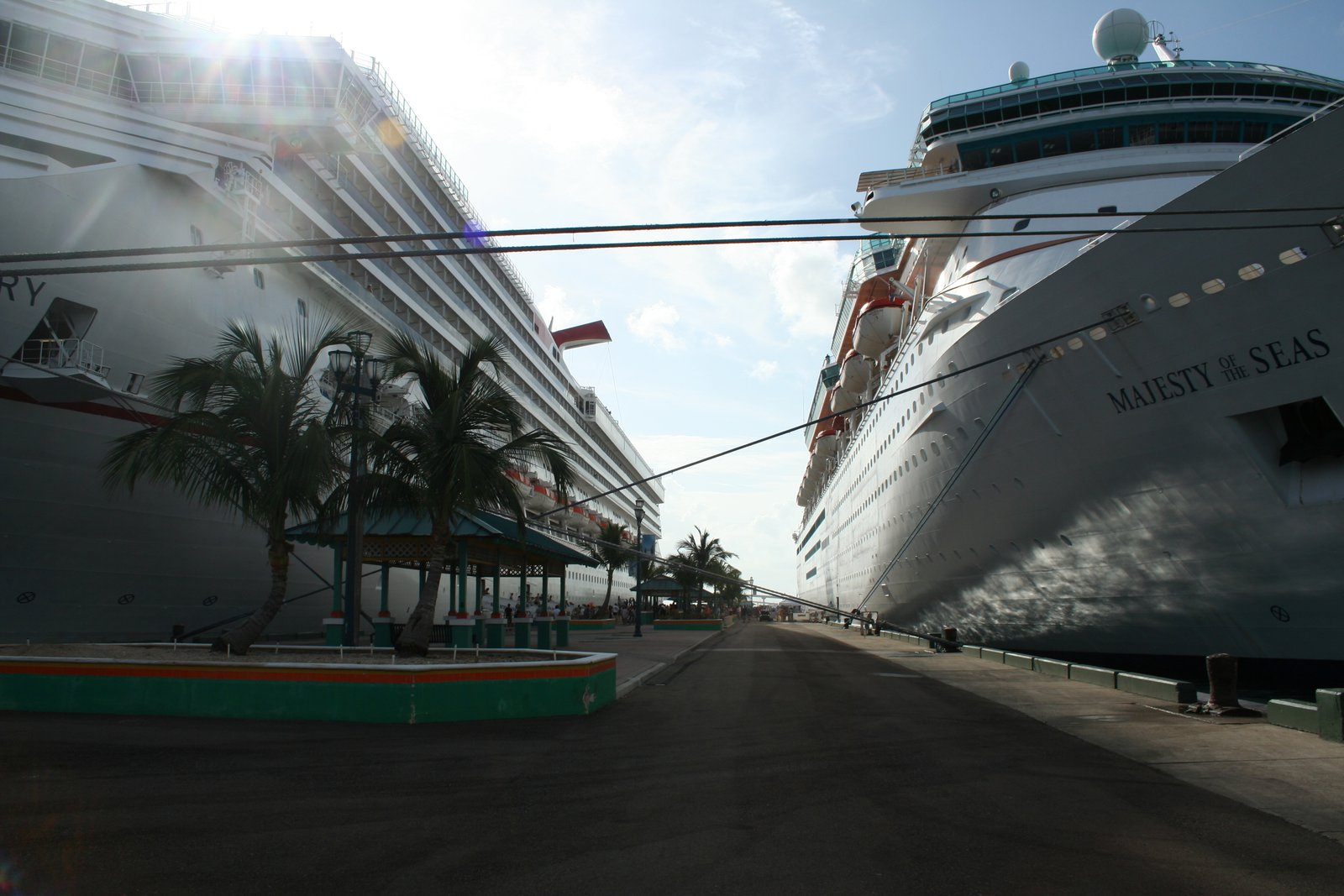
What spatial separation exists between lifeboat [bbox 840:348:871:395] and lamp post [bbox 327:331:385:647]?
74.3 feet

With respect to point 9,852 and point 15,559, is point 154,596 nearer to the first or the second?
point 15,559

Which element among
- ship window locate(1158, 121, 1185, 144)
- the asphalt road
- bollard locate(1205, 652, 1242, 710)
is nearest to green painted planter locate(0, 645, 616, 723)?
the asphalt road

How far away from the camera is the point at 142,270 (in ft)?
25.4

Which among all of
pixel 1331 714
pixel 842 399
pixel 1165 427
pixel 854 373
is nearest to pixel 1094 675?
pixel 1165 427

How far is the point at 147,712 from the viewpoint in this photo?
9.48 m

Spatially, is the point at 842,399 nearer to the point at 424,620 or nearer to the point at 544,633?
the point at 544,633

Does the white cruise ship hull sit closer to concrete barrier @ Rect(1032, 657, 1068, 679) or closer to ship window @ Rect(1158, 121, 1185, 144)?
concrete barrier @ Rect(1032, 657, 1068, 679)

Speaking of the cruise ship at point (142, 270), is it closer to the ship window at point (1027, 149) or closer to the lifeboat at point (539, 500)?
the lifeboat at point (539, 500)

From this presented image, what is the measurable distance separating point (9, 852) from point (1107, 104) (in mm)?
21570

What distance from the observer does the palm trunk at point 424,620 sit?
1144 cm

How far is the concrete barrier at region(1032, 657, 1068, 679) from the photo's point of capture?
15344mm

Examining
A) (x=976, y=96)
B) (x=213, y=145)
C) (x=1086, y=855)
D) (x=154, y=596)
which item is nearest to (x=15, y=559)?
(x=154, y=596)

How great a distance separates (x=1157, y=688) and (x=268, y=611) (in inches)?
503

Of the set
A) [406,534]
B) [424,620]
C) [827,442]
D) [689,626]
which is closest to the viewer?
[424,620]
